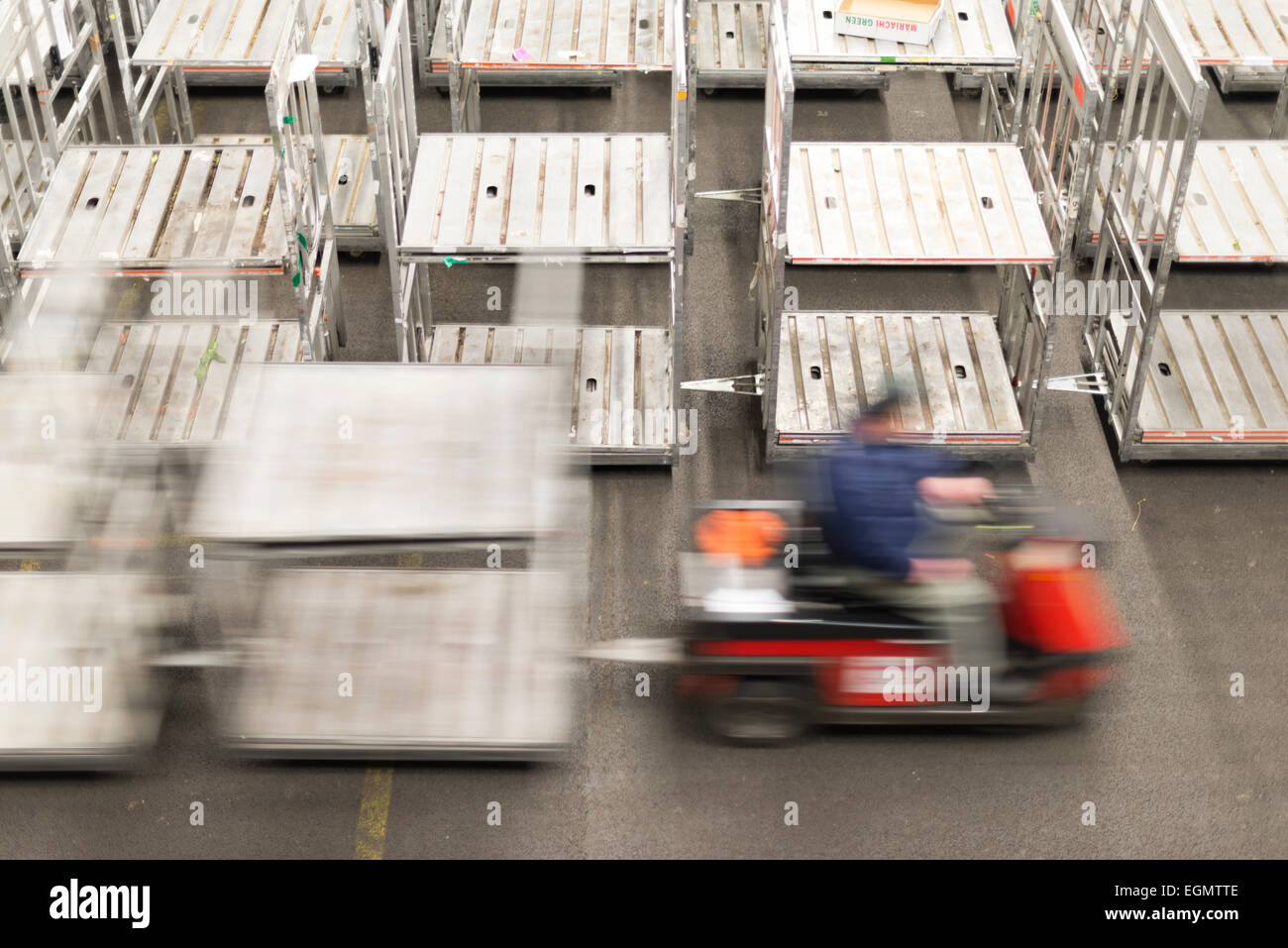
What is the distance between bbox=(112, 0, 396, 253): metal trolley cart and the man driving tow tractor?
5481 millimetres

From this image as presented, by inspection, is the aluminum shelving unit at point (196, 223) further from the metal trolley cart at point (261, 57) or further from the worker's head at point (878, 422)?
the worker's head at point (878, 422)

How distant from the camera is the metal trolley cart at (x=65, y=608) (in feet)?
29.3

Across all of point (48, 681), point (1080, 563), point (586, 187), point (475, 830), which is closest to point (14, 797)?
point (48, 681)

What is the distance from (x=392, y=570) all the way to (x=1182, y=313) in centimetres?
761

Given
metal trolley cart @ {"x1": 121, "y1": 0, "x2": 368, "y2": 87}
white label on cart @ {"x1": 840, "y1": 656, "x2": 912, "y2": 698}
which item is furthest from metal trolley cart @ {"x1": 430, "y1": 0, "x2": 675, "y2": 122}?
white label on cart @ {"x1": 840, "y1": 656, "x2": 912, "y2": 698}

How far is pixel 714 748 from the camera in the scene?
9633 millimetres

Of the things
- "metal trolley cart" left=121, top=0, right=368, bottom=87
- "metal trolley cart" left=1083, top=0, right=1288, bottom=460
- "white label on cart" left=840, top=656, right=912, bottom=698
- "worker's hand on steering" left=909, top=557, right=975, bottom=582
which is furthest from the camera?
"metal trolley cart" left=121, top=0, right=368, bottom=87

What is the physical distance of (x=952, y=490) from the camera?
9375 mm

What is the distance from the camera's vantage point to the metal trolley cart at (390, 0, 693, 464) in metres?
10.9

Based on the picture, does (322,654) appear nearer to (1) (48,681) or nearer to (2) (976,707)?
(1) (48,681)

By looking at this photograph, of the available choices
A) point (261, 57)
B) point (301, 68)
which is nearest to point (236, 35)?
point (261, 57)

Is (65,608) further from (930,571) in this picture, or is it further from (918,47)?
(918,47)

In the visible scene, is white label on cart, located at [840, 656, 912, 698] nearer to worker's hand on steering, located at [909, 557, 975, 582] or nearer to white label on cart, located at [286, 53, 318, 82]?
worker's hand on steering, located at [909, 557, 975, 582]

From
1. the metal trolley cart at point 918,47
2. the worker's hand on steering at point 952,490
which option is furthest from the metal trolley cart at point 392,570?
the metal trolley cart at point 918,47
